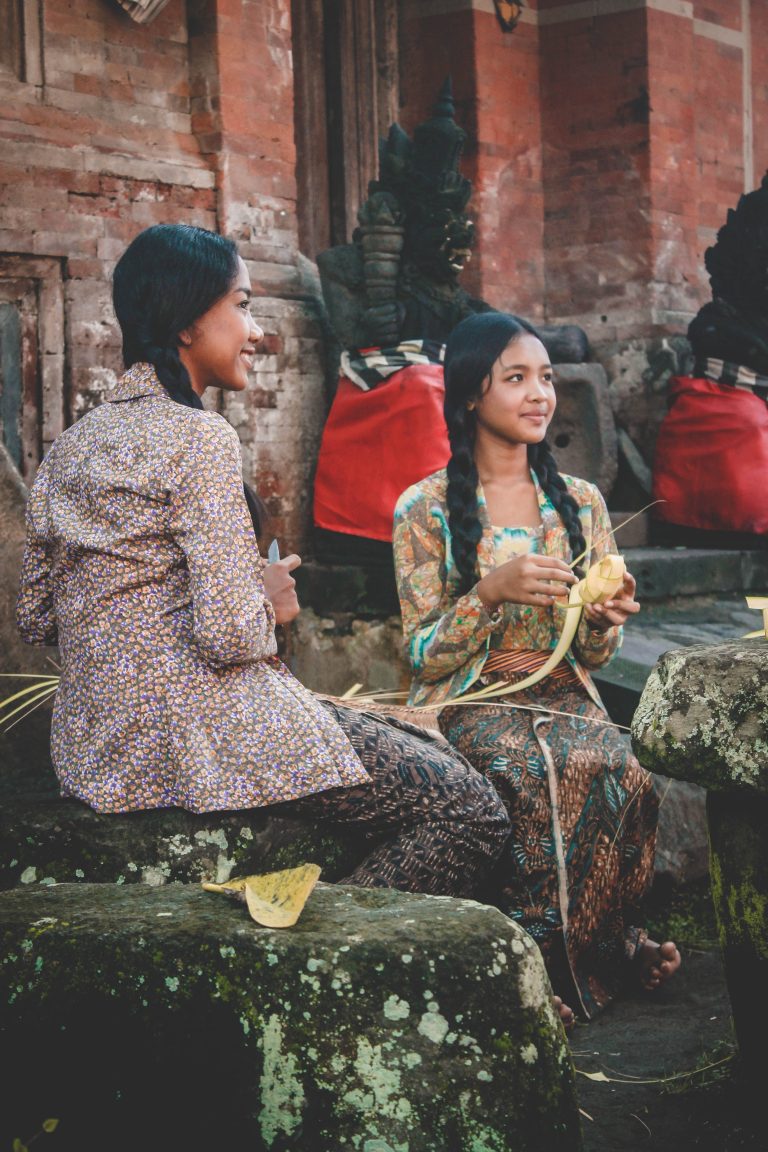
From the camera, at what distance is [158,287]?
285 cm

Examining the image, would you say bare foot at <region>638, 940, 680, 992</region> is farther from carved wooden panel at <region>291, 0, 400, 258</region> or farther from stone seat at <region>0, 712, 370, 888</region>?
carved wooden panel at <region>291, 0, 400, 258</region>

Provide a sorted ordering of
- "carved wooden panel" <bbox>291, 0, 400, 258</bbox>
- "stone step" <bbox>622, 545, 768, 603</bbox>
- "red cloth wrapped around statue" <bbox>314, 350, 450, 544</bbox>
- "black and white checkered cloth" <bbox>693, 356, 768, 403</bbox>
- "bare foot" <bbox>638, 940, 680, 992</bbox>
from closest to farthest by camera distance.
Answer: "bare foot" <bbox>638, 940, 680, 992</bbox> < "red cloth wrapped around statue" <bbox>314, 350, 450, 544</bbox> < "stone step" <bbox>622, 545, 768, 603</bbox> < "black and white checkered cloth" <bbox>693, 356, 768, 403</bbox> < "carved wooden panel" <bbox>291, 0, 400, 258</bbox>

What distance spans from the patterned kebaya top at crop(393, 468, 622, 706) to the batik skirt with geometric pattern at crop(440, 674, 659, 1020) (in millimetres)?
106

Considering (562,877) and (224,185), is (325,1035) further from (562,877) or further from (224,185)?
(224,185)

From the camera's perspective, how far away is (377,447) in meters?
6.23

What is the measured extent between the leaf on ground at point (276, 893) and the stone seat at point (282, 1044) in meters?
0.05

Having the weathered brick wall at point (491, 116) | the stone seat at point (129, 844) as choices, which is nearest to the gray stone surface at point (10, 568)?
the stone seat at point (129, 844)

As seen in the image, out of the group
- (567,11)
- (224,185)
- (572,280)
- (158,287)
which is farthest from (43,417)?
(567,11)

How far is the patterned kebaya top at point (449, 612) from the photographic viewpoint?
3766 millimetres

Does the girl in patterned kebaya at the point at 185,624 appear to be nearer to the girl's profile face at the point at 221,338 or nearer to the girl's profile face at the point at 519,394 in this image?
the girl's profile face at the point at 221,338

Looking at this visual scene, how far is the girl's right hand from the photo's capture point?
3465 mm

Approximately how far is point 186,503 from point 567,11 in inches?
278

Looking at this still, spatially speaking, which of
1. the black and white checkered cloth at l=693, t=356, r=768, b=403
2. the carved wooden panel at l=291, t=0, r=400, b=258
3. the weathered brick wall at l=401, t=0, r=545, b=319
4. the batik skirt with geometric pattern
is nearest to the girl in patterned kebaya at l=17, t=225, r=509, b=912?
the batik skirt with geometric pattern

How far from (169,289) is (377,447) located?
11.2ft
